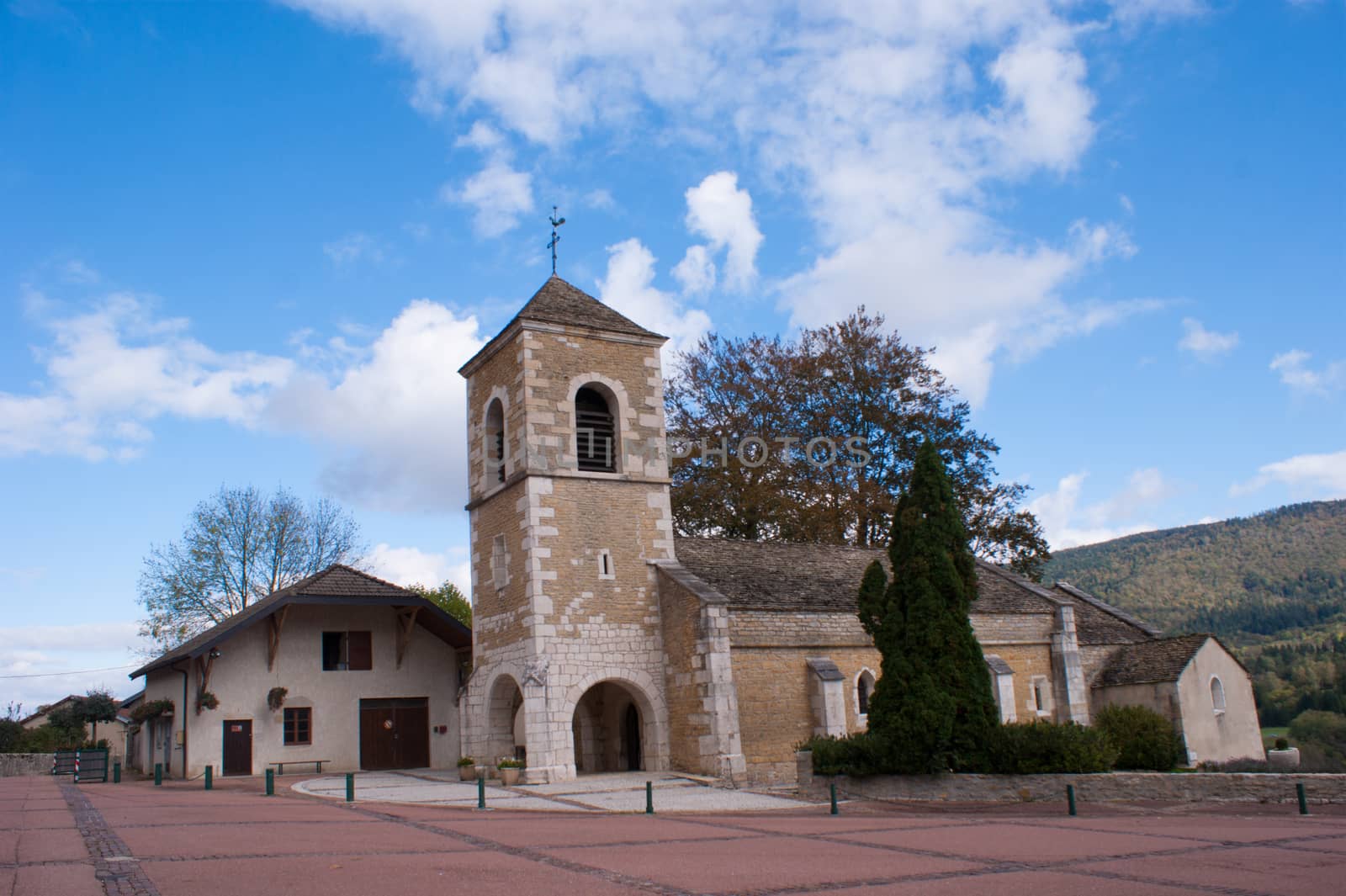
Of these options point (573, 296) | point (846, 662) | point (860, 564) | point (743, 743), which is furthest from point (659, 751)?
point (573, 296)

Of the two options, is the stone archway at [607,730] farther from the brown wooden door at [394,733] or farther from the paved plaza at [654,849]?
the brown wooden door at [394,733]

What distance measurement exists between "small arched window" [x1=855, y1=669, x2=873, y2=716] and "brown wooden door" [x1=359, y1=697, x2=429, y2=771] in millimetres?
12294

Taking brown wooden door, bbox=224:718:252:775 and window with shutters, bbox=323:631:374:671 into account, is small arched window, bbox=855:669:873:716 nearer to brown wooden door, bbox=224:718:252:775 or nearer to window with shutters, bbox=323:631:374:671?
window with shutters, bbox=323:631:374:671

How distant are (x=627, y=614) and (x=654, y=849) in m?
10.5

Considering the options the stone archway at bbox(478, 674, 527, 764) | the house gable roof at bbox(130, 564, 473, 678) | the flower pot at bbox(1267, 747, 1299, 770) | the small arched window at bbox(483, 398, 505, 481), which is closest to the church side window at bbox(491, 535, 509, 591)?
the small arched window at bbox(483, 398, 505, 481)

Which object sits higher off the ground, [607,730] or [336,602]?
[336,602]

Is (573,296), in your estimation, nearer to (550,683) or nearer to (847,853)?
(550,683)

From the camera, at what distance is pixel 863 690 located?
23.3 m

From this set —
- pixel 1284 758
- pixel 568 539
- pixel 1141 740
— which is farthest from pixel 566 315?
pixel 1284 758

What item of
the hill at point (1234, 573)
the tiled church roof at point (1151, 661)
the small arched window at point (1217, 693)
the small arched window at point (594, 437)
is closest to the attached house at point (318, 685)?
the small arched window at point (594, 437)

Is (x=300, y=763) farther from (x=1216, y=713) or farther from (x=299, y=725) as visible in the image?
(x=1216, y=713)

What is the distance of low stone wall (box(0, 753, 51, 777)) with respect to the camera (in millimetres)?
34219

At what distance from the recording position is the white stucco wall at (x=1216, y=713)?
2592 centimetres

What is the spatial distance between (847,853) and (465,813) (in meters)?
6.94
